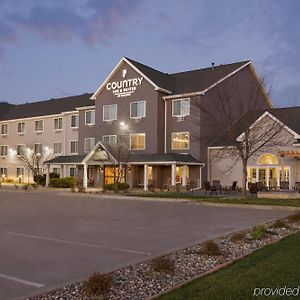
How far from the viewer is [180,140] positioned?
3756 centimetres

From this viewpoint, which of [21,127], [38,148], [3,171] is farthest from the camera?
[3,171]

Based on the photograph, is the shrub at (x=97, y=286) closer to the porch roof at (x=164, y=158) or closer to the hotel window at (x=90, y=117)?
the porch roof at (x=164, y=158)

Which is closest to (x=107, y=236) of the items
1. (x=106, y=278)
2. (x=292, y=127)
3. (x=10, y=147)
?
(x=106, y=278)

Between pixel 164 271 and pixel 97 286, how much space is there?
1.54 m

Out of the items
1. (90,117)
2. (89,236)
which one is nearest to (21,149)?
(90,117)

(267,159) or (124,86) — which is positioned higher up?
(124,86)

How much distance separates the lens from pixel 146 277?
22.5 ft

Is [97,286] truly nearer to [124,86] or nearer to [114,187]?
[114,187]

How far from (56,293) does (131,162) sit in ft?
97.9

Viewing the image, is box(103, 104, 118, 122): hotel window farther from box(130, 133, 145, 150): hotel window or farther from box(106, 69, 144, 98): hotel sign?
box(130, 133, 145, 150): hotel window

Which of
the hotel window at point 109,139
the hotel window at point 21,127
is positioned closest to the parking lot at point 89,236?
the hotel window at point 109,139

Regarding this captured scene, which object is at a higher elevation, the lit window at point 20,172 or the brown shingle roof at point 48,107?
the brown shingle roof at point 48,107

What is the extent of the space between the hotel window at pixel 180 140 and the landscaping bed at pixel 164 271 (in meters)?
26.5

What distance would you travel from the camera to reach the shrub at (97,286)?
5.88m
